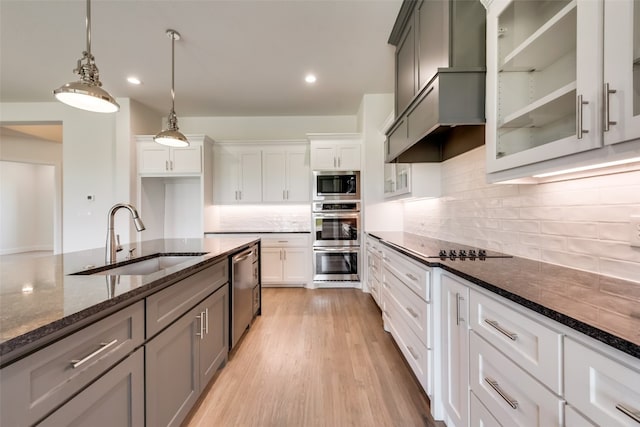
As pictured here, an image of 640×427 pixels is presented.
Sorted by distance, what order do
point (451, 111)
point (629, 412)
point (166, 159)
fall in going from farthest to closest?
point (166, 159), point (451, 111), point (629, 412)

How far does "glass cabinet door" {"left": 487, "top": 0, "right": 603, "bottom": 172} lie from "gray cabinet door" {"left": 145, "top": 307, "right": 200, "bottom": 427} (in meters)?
1.78

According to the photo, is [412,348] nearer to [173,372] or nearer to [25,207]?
[173,372]

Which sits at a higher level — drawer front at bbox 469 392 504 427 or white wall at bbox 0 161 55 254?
white wall at bbox 0 161 55 254

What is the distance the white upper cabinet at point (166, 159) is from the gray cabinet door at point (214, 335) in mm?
2820

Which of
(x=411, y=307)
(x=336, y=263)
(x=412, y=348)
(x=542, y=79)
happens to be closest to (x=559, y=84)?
(x=542, y=79)

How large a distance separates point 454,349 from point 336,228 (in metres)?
2.88

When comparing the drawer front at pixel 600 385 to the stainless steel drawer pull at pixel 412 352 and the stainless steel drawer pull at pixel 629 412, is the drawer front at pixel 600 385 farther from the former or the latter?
the stainless steel drawer pull at pixel 412 352

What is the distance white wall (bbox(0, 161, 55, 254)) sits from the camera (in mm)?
7328

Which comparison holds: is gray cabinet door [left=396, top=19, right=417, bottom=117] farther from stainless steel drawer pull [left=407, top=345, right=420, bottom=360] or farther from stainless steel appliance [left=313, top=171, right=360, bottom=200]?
stainless steel drawer pull [left=407, top=345, right=420, bottom=360]

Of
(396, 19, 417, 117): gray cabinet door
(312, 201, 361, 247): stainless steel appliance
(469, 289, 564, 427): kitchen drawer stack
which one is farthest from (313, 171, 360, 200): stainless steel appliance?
(469, 289, 564, 427): kitchen drawer stack

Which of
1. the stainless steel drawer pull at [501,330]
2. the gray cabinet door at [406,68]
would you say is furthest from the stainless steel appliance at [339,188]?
the stainless steel drawer pull at [501,330]

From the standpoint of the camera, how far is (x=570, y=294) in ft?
2.88

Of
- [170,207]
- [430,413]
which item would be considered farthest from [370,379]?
[170,207]

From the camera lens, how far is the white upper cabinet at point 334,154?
4.15 meters
